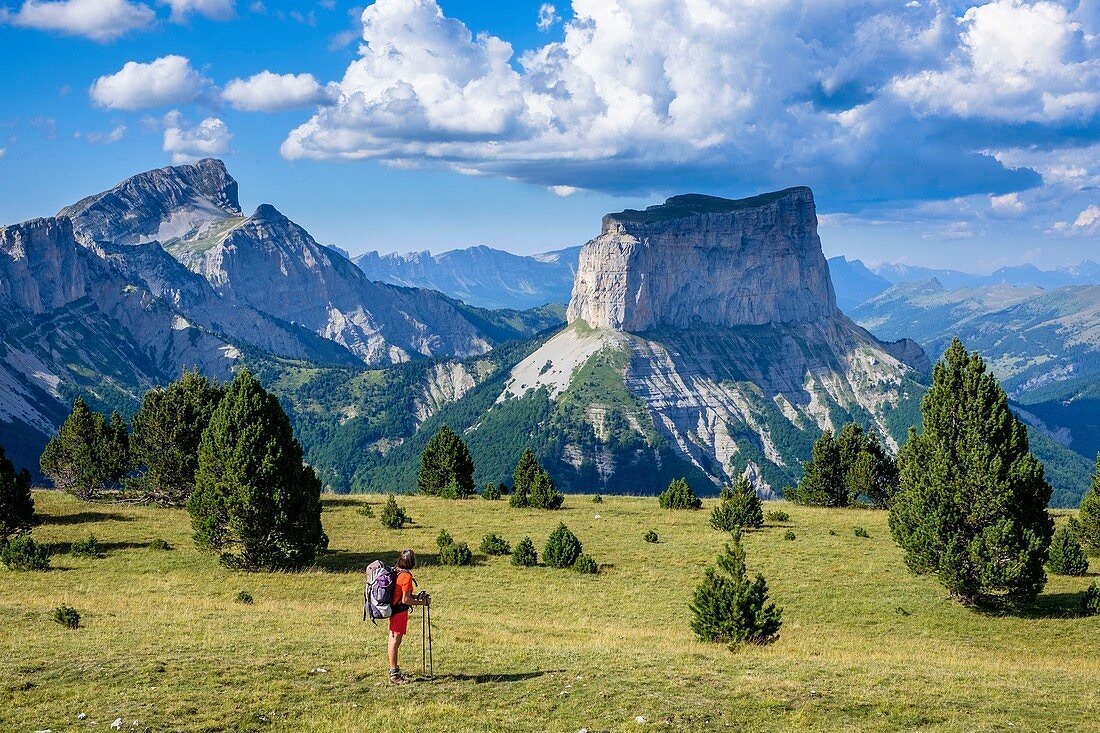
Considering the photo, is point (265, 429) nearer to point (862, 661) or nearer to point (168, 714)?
point (168, 714)

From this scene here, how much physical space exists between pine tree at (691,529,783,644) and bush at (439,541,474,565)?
690 inches

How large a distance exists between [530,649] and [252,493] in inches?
739

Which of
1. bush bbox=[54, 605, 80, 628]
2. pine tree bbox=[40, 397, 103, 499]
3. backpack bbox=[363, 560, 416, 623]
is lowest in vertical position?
bush bbox=[54, 605, 80, 628]

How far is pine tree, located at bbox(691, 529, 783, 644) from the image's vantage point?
25.6 metres

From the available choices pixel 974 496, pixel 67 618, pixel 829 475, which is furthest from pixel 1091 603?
pixel 67 618

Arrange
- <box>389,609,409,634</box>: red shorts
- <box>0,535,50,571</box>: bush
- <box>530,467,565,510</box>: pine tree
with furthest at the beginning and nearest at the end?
<box>530,467,565,510</box>: pine tree → <box>0,535,50,571</box>: bush → <box>389,609,409,634</box>: red shorts

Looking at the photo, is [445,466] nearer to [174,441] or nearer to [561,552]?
A: [174,441]

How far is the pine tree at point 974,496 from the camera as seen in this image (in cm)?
3228

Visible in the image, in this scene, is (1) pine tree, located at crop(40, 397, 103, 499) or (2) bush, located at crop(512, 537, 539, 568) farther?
(1) pine tree, located at crop(40, 397, 103, 499)

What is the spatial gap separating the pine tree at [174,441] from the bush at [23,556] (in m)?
16.0

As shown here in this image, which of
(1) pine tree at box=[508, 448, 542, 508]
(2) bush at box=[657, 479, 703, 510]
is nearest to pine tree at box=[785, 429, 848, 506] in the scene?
(2) bush at box=[657, 479, 703, 510]

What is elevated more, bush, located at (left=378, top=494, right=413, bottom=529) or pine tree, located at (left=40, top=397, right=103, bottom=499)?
pine tree, located at (left=40, top=397, right=103, bottom=499)

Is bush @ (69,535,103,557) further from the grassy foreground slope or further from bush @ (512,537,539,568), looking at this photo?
bush @ (512,537,539,568)

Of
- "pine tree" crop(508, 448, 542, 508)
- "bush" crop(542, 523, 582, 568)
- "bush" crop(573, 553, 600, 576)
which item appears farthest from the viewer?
"pine tree" crop(508, 448, 542, 508)
